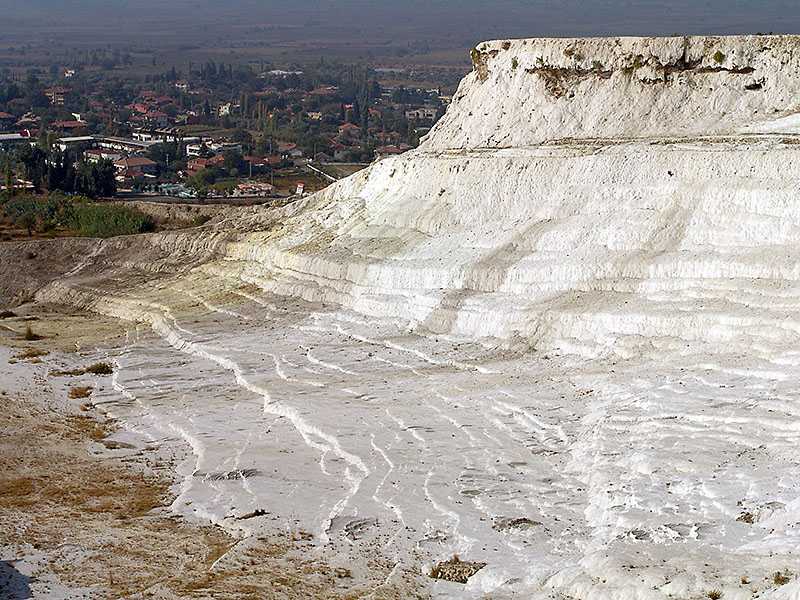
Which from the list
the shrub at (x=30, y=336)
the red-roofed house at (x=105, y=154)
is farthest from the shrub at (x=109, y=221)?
the red-roofed house at (x=105, y=154)

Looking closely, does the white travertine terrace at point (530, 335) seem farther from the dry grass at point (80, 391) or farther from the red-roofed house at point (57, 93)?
the red-roofed house at point (57, 93)

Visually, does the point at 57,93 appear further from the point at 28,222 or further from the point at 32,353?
the point at 32,353

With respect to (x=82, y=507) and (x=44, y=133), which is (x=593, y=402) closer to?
(x=82, y=507)

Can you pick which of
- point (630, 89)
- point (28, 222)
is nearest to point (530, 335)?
point (630, 89)

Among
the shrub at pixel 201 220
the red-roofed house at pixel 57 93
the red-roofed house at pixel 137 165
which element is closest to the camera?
the shrub at pixel 201 220

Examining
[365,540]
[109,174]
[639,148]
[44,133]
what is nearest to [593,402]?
[365,540]

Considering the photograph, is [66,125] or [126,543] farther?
[66,125]
